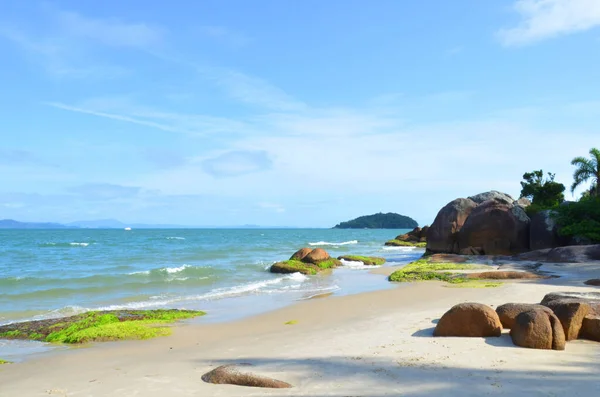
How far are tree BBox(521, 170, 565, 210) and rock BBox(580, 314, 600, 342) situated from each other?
41.6 m

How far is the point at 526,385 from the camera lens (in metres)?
6.21

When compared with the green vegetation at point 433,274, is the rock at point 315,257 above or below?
above

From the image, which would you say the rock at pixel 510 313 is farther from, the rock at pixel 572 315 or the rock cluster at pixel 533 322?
the rock at pixel 572 315

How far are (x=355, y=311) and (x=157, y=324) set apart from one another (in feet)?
16.8

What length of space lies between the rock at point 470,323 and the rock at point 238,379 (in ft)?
12.6

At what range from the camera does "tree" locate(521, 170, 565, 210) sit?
170 ft

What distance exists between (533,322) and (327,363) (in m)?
3.41

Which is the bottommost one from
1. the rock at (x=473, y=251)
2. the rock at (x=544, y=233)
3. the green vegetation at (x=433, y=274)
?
the green vegetation at (x=433, y=274)

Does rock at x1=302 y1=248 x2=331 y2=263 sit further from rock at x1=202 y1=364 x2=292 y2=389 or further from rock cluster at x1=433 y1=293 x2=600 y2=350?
rock at x1=202 y1=364 x2=292 y2=389

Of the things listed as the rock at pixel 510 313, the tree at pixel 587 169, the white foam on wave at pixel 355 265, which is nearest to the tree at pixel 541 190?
the tree at pixel 587 169

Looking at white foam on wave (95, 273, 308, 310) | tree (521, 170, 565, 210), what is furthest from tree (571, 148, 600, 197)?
white foam on wave (95, 273, 308, 310)

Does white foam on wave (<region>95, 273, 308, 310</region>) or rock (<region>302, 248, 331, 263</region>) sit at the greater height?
rock (<region>302, 248, 331, 263</region>)

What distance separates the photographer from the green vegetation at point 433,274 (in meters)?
19.9

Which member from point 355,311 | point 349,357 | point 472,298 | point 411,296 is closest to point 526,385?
point 349,357
